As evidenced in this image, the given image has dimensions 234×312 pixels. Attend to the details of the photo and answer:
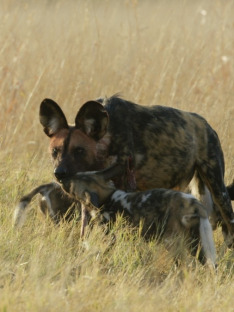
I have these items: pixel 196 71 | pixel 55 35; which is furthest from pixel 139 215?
pixel 55 35

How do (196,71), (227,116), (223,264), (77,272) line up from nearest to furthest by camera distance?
(77,272) < (223,264) < (227,116) < (196,71)

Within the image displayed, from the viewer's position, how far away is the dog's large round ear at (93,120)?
4230mm

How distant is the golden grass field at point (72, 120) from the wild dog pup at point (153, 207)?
→ 0.33 feet

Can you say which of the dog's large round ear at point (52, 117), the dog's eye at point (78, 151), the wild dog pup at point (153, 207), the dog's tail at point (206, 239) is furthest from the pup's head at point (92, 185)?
the dog's tail at point (206, 239)

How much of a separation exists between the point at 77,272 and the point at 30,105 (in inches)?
133

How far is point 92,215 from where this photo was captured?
4.16 m

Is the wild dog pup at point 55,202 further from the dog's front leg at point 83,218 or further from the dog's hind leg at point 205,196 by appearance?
the dog's hind leg at point 205,196

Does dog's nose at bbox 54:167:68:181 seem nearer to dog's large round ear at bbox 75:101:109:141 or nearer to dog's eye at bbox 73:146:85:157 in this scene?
dog's eye at bbox 73:146:85:157

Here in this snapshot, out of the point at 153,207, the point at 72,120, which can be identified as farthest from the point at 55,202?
the point at 72,120

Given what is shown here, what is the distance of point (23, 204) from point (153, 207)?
0.79m

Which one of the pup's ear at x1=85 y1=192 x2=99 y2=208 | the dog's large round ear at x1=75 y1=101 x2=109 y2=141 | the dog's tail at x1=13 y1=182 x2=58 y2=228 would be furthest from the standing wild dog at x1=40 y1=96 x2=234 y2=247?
the dog's tail at x1=13 y1=182 x2=58 y2=228

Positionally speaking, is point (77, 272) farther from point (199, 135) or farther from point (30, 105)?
point (30, 105)

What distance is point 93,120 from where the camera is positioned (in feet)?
14.0

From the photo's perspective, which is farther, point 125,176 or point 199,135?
point 199,135
